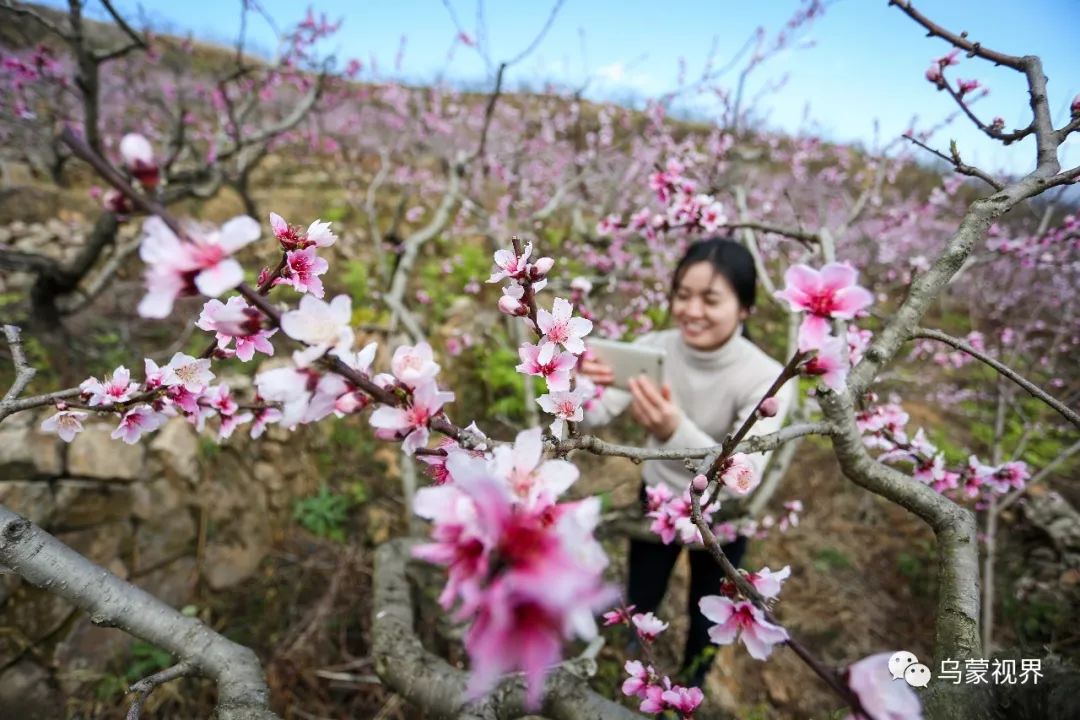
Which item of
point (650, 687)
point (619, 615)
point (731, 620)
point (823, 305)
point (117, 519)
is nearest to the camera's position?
point (823, 305)

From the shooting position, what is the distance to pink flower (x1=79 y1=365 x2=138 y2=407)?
116 cm

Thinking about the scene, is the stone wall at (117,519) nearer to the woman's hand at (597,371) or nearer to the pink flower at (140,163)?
the woman's hand at (597,371)

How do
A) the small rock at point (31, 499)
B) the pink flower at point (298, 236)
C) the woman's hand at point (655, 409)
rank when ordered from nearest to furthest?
1. the pink flower at point (298, 236)
2. the woman's hand at point (655, 409)
3. the small rock at point (31, 499)

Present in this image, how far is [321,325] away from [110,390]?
3.02 feet

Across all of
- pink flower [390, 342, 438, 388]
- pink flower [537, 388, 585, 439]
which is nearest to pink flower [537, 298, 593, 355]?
pink flower [537, 388, 585, 439]

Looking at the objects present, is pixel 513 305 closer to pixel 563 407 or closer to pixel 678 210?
pixel 563 407

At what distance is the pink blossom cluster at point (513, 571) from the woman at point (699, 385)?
162 centimetres

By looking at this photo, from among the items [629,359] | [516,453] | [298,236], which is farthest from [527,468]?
[629,359]

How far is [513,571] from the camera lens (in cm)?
49

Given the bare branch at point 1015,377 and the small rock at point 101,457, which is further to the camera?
the small rock at point 101,457

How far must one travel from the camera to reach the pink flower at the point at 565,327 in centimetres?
107

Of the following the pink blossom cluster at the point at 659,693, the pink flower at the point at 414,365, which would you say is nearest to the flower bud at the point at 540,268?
the pink flower at the point at 414,365

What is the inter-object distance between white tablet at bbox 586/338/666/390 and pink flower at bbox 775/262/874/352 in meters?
1.58

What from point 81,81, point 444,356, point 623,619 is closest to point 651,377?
point 623,619
